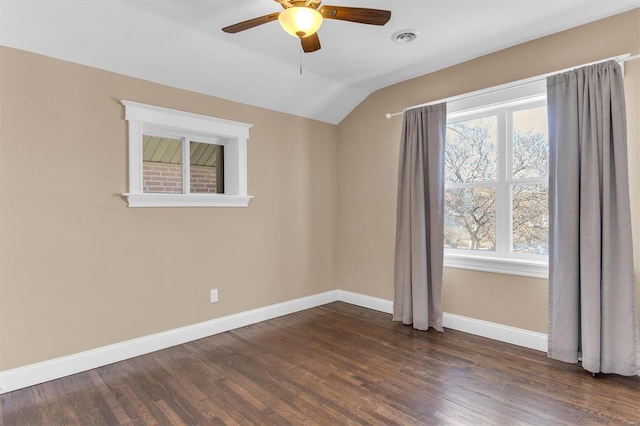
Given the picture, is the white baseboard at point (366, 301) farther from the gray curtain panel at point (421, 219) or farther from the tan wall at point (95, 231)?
the tan wall at point (95, 231)

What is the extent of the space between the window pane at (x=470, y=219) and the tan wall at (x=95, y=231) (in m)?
1.98

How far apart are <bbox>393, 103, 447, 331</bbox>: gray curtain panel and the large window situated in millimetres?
241

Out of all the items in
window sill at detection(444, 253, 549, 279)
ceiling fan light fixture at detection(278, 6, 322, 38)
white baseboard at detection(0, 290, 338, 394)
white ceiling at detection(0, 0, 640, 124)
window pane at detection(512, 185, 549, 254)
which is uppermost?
white ceiling at detection(0, 0, 640, 124)

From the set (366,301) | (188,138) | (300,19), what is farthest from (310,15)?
(366,301)

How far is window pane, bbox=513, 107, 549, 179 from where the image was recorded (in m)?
3.03

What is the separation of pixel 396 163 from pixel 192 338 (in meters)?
2.80

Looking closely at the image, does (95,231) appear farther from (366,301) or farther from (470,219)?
(470,219)

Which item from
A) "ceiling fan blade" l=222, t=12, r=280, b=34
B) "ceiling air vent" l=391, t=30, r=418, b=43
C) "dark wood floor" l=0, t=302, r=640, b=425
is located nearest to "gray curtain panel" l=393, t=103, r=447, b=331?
"dark wood floor" l=0, t=302, r=640, b=425

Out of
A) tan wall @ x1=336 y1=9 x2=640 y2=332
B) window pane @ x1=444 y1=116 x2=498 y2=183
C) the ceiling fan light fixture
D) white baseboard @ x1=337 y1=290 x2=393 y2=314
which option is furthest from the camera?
white baseboard @ x1=337 y1=290 x2=393 y2=314

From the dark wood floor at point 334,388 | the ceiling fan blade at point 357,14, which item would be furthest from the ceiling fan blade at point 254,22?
the dark wood floor at point 334,388

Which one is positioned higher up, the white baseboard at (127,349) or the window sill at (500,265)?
the window sill at (500,265)

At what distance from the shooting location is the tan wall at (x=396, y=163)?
257 cm

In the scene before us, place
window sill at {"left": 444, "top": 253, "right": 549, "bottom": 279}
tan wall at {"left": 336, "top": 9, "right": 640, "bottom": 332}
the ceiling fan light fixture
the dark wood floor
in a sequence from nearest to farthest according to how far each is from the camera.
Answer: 1. the ceiling fan light fixture
2. the dark wood floor
3. tan wall at {"left": 336, "top": 9, "right": 640, "bottom": 332}
4. window sill at {"left": 444, "top": 253, "right": 549, "bottom": 279}

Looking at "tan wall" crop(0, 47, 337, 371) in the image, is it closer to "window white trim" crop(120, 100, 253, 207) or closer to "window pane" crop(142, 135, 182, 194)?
"window white trim" crop(120, 100, 253, 207)
